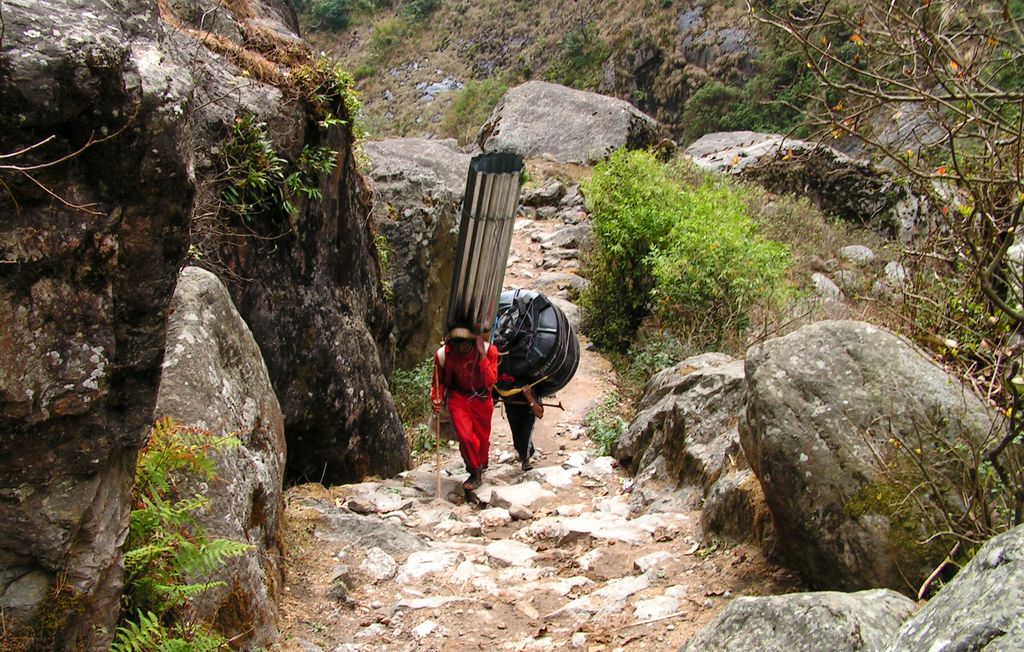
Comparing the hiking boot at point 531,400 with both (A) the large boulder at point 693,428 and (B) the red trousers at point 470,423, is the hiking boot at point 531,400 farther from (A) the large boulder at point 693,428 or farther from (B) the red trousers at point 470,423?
(A) the large boulder at point 693,428

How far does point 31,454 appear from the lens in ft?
7.88

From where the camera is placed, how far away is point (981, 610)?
181cm

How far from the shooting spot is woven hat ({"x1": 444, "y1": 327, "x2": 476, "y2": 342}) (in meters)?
6.95

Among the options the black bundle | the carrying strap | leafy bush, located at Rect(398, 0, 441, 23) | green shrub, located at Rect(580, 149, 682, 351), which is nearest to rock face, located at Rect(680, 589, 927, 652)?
the carrying strap

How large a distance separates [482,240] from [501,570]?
3.09 m

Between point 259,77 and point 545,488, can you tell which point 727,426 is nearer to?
point 545,488

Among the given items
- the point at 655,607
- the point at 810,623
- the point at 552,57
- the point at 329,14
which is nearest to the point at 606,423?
the point at 655,607

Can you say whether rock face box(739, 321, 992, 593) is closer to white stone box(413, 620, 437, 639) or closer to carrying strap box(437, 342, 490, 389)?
white stone box(413, 620, 437, 639)

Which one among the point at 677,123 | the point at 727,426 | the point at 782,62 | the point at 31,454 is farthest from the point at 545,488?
the point at 677,123

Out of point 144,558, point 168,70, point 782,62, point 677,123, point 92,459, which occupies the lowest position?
point 144,558

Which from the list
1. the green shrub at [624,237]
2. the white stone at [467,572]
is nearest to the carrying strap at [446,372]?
the white stone at [467,572]

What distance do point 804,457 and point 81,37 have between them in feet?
10.4

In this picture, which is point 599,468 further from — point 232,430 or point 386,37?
point 386,37

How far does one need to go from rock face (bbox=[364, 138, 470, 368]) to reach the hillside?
21.1 metres
